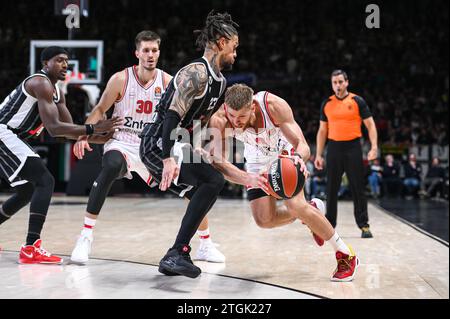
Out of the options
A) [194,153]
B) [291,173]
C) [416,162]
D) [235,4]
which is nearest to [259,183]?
[291,173]

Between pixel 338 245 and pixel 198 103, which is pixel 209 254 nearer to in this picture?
pixel 338 245

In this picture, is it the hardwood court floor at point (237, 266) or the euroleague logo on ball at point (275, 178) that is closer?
the hardwood court floor at point (237, 266)

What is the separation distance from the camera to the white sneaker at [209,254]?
13.7 feet

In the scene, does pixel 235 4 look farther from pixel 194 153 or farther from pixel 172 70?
pixel 194 153

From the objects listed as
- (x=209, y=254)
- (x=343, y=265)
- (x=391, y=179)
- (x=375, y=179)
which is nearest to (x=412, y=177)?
(x=391, y=179)

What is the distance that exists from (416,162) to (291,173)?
11.6 m

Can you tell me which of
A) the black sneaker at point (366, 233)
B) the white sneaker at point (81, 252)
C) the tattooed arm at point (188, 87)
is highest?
the tattooed arm at point (188, 87)

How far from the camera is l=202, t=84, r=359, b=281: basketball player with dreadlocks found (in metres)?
3.50

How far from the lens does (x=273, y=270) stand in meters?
3.86

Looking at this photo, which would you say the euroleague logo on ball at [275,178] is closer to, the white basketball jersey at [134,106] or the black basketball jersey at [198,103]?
the black basketball jersey at [198,103]

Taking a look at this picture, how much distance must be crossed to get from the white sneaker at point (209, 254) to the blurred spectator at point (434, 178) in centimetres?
1072

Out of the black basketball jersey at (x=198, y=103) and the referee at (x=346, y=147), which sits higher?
the black basketball jersey at (x=198, y=103)

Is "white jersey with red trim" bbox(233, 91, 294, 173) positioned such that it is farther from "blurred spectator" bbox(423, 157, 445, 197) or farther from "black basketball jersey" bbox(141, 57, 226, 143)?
"blurred spectator" bbox(423, 157, 445, 197)

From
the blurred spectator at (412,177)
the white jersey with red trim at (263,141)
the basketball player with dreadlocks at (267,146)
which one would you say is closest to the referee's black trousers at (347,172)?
the basketball player with dreadlocks at (267,146)
